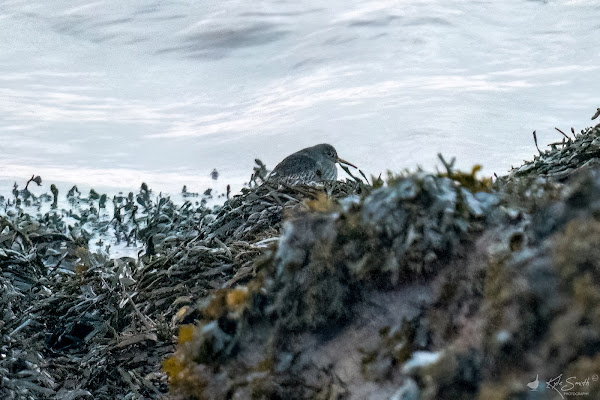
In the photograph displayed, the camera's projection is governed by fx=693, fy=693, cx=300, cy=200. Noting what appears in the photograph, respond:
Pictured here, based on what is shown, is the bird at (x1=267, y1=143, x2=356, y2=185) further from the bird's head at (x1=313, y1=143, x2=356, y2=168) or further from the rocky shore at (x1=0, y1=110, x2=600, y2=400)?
the rocky shore at (x1=0, y1=110, x2=600, y2=400)

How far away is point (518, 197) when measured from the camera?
143cm

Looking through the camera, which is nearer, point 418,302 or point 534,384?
point 534,384

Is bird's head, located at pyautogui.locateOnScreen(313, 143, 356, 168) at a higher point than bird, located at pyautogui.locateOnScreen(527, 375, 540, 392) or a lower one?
higher

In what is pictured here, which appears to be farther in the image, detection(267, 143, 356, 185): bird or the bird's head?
the bird's head

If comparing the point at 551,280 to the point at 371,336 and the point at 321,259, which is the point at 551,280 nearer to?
the point at 371,336

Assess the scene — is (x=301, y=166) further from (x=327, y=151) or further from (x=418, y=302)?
(x=418, y=302)

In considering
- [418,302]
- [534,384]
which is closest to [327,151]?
[418,302]

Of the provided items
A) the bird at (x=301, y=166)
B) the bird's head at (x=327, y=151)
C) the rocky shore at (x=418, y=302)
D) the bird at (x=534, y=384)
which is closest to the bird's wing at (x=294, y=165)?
the bird at (x=301, y=166)
